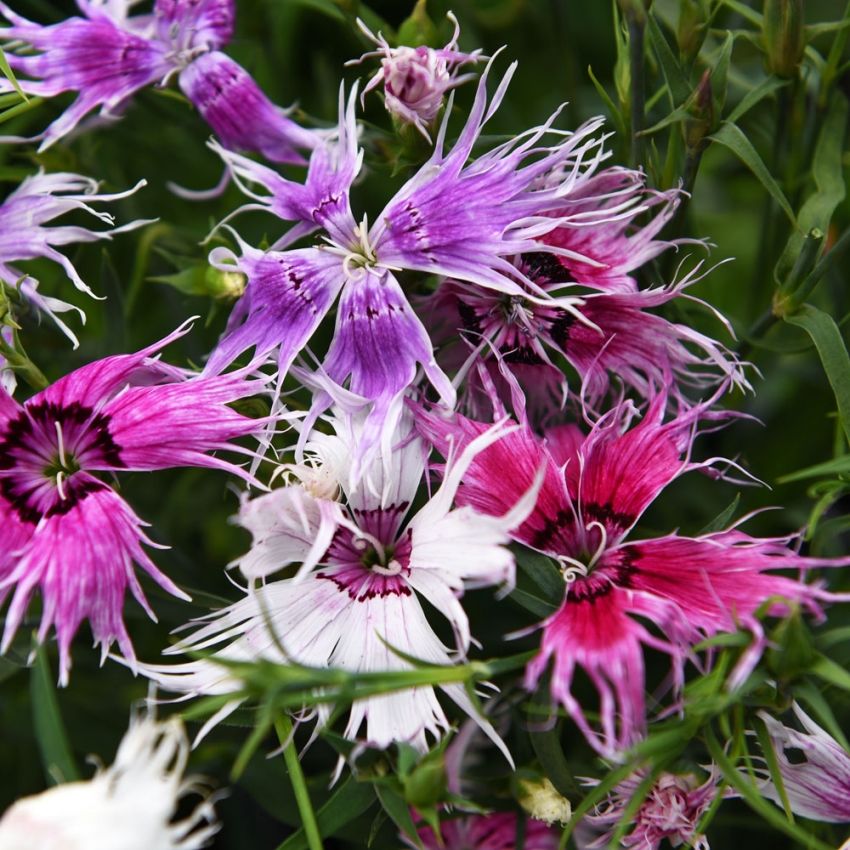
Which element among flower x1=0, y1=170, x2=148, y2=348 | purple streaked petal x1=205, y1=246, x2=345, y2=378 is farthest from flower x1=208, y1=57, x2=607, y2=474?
flower x1=0, y1=170, x2=148, y2=348

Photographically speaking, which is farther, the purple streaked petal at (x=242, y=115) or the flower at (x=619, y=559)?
the purple streaked petal at (x=242, y=115)

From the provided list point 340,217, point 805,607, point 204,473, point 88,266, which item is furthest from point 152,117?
point 805,607

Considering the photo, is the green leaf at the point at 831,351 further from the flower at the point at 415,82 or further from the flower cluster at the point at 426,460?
the flower at the point at 415,82

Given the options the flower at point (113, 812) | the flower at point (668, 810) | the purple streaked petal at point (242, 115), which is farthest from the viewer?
the purple streaked petal at point (242, 115)

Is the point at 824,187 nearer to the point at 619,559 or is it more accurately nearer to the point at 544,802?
the point at 619,559

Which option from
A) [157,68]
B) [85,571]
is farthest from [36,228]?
[85,571]

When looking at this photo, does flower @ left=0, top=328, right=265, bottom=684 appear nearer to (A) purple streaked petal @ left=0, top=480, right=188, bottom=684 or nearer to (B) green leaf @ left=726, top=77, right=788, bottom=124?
(A) purple streaked petal @ left=0, top=480, right=188, bottom=684

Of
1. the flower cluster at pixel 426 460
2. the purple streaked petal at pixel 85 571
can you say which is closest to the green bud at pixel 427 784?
the flower cluster at pixel 426 460
